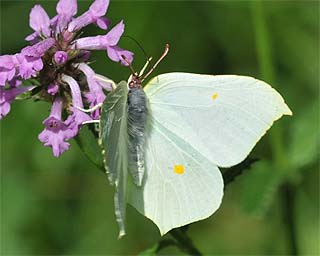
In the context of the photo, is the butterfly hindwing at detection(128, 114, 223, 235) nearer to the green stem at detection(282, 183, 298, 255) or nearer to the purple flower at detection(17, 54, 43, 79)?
the purple flower at detection(17, 54, 43, 79)

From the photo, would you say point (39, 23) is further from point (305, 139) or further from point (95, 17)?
point (305, 139)

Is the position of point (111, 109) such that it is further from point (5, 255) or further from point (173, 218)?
point (5, 255)

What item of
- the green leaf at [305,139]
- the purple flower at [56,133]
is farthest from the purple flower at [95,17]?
the green leaf at [305,139]

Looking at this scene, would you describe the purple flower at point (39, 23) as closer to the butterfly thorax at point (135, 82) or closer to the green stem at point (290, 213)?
the butterfly thorax at point (135, 82)

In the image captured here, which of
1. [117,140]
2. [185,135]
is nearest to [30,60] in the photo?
[117,140]

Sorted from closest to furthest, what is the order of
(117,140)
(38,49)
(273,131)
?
1. (117,140)
2. (38,49)
3. (273,131)
